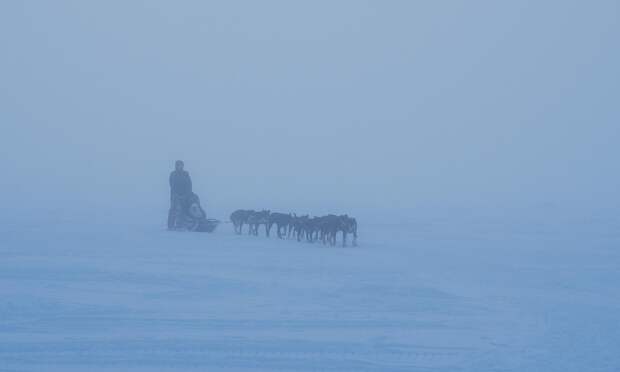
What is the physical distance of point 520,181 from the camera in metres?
72.8

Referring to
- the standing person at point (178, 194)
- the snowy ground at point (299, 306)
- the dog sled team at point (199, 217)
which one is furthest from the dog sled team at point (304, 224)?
the standing person at point (178, 194)

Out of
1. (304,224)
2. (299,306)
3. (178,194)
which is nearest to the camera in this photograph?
(299,306)

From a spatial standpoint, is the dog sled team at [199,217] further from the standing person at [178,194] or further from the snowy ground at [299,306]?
the snowy ground at [299,306]

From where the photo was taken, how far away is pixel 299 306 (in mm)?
8312

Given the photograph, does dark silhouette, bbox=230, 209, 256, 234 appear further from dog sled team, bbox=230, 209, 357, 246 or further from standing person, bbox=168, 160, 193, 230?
standing person, bbox=168, 160, 193, 230

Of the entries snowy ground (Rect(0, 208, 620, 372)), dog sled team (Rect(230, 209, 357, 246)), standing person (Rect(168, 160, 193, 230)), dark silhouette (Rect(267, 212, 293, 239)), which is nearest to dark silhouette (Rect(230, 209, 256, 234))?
dog sled team (Rect(230, 209, 357, 246))

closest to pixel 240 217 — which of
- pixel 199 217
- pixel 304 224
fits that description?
pixel 199 217

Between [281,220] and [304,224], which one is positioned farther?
[281,220]

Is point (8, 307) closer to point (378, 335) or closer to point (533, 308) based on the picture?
point (378, 335)

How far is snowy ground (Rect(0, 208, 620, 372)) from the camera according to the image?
6.31 m

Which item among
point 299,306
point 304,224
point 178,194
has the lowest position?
point 299,306

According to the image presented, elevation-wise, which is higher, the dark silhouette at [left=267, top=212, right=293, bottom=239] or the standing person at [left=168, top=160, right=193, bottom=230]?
the standing person at [left=168, top=160, right=193, bottom=230]

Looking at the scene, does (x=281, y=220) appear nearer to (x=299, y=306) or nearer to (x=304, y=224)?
(x=304, y=224)

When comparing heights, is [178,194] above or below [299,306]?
above
